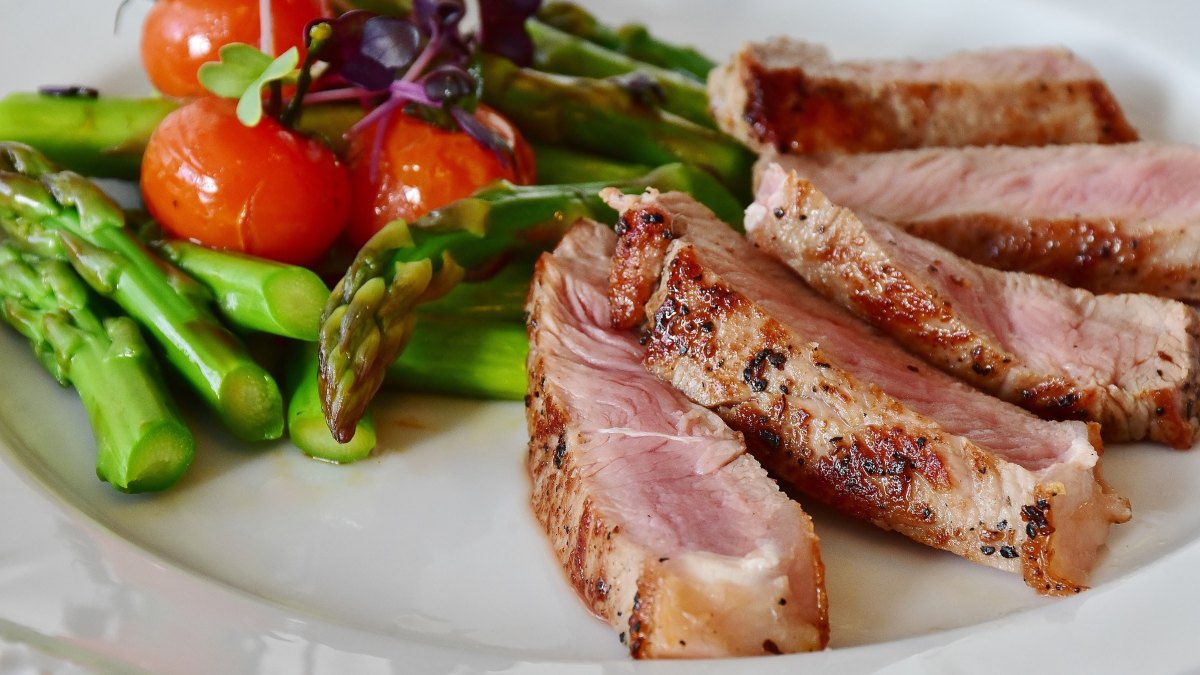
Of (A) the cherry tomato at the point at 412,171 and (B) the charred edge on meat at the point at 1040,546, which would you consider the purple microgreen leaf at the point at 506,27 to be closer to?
(A) the cherry tomato at the point at 412,171

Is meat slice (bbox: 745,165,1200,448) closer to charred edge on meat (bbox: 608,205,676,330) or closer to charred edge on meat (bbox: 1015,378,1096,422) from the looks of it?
charred edge on meat (bbox: 1015,378,1096,422)

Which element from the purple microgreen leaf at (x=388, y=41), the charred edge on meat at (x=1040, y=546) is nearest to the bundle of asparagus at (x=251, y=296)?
the purple microgreen leaf at (x=388, y=41)

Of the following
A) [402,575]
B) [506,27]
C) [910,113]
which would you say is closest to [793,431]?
[402,575]

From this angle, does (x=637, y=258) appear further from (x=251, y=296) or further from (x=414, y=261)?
(x=251, y=296)

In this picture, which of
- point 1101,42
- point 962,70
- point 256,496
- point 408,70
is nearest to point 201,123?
point 408,70

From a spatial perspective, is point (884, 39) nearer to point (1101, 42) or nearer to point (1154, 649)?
point (1101, 42)

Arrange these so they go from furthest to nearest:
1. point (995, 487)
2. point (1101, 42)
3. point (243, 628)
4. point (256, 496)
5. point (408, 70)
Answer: point (1101, 42) < point (408, 70) < point (256, 496) < point (995, 487) < point (243, 628)

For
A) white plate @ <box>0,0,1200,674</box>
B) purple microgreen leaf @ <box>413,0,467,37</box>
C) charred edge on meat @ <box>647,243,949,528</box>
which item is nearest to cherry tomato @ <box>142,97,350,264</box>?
white plate @ <box>0,0,1200,674</box>
